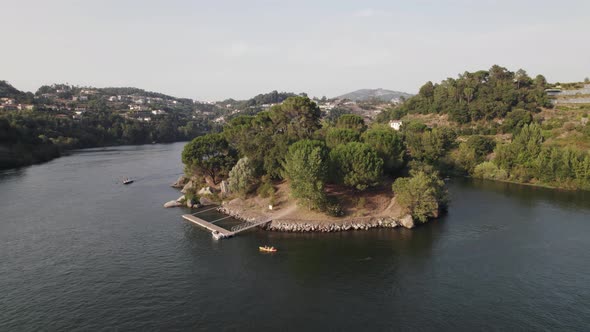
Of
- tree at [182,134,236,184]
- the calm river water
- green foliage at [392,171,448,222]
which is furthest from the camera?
tree at [182,134,236,184]

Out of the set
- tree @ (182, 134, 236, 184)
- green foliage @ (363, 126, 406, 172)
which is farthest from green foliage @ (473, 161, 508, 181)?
tree @ (182, 134, 236, 184)

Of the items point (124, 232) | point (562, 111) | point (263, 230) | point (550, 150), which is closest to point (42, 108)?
point (124, 232)

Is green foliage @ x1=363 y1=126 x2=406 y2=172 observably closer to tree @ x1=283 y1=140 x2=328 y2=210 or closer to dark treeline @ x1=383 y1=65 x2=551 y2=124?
tree @ x1=283 y1=140 x2=328 y2=210

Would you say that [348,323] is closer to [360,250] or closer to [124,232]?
[360,250]

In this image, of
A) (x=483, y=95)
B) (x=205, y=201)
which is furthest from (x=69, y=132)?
(x=483, y=95)

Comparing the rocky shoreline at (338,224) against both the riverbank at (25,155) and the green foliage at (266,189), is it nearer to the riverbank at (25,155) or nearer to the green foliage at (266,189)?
the green foliage at (266,189)

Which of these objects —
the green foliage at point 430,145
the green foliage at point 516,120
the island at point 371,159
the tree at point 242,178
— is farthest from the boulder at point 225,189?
the green foliage at point 516,120
